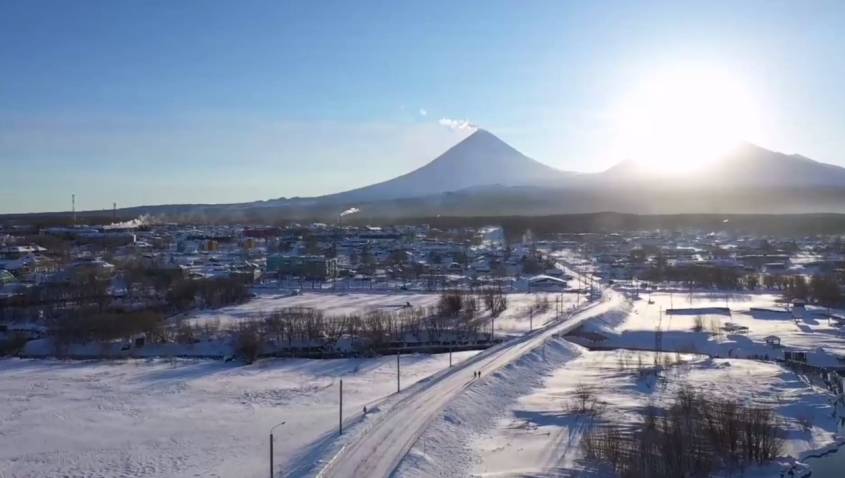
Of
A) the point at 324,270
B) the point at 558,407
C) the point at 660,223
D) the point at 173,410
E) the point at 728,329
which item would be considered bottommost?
the point at 173,410

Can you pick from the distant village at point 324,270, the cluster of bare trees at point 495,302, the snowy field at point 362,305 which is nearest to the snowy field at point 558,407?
the snowy field at point 362,305

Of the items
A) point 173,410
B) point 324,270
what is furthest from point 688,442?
point 324,270

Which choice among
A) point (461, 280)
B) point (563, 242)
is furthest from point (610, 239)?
point (461, 280)

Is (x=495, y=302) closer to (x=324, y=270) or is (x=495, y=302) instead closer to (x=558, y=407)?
(x=324, y=270)

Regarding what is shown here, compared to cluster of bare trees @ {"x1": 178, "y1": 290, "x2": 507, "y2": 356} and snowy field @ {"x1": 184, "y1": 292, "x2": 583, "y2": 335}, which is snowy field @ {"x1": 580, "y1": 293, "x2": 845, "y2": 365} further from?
cluster of bare trees @ {"x1": 178, "y1": 290, "x2": 507, "y2": 356}

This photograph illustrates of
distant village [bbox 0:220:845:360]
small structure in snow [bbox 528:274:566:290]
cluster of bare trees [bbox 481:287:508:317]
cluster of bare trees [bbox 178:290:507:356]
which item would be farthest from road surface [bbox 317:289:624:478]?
small structure in snow [bbox 528:274:566:290]

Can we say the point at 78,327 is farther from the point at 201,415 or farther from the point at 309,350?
the point at 201,415

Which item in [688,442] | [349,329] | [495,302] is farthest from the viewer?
[495,302]
